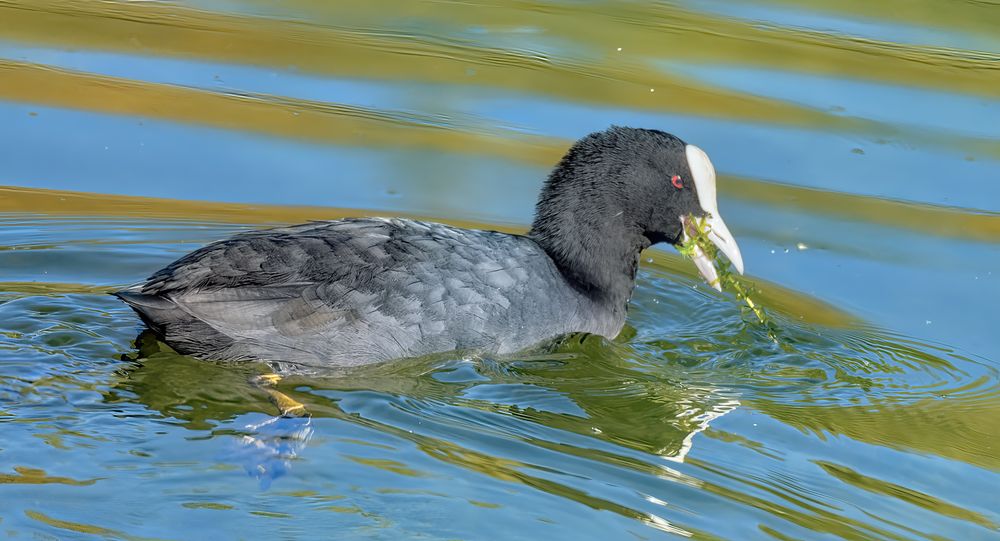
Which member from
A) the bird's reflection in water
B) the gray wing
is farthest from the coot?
the bird's reflection in water

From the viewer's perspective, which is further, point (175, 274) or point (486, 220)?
point (486, 220)

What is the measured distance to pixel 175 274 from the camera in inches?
202

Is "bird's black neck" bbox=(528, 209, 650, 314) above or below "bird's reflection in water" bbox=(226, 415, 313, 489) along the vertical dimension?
above

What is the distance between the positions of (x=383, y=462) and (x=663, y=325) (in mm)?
2152

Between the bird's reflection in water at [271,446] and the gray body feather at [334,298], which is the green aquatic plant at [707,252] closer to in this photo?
the gray body feather at [334,298]

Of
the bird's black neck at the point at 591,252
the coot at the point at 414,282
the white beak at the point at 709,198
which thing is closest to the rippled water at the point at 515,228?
the coot at the point at 414,282

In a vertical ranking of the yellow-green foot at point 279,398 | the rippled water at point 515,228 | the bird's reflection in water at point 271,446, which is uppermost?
the rippled water at point 515,228

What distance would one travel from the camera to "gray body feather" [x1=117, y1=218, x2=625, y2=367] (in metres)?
5.10

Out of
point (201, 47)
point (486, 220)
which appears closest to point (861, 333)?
point (486, 220)

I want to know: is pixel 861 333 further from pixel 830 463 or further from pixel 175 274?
pixel 175 274

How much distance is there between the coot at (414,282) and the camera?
512 cm

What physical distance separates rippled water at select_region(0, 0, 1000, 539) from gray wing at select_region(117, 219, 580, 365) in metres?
0.11

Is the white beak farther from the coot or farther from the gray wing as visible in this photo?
the gray wing

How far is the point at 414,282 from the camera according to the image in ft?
17.2
